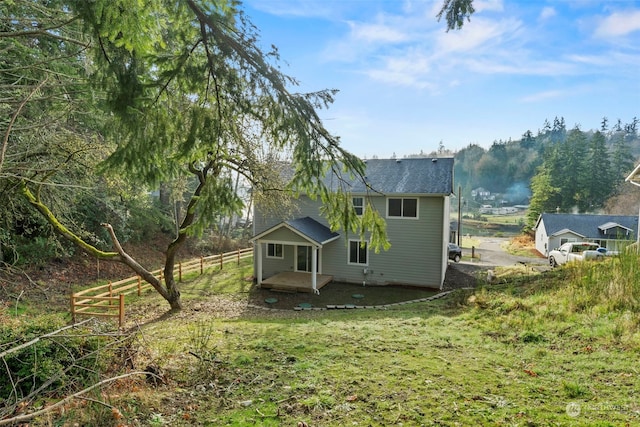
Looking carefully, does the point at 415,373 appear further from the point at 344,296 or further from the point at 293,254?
the point at 293,254

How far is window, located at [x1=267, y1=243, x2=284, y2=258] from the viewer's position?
16.5 metres

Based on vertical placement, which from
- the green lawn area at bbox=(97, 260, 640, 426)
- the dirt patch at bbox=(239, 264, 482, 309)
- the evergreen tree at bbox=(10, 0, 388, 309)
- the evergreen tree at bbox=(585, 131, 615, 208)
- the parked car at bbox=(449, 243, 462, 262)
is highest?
the evergreen tree at bbox=(585, 131, 615, 208)

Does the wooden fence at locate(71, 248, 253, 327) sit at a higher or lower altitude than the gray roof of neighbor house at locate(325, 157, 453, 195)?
lower

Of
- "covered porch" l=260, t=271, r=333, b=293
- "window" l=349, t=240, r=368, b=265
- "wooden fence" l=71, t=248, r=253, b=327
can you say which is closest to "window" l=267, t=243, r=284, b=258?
"covered porch" l=260, t=271, r=333, b=293

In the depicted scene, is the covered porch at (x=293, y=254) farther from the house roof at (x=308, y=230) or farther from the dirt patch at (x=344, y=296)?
the dirt patch at (x=344, y=296)

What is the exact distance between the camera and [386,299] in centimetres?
1334

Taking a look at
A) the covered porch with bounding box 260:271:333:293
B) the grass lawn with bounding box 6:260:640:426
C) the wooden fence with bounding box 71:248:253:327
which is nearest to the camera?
the grass lawn with bounding box 6:260:640:426

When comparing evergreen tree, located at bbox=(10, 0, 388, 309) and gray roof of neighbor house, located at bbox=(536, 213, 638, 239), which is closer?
evergreen tree, located at bbox=(10, 0, 388, 309)

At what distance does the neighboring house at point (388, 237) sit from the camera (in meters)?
14.5

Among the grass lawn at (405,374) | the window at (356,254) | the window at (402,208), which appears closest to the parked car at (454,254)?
the window at (402,208)

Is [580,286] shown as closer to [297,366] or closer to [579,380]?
[579,380]

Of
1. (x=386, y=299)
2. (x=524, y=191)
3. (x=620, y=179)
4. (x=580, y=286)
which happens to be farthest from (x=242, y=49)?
(x=524, y=191)

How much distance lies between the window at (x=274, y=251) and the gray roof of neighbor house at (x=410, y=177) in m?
4.12

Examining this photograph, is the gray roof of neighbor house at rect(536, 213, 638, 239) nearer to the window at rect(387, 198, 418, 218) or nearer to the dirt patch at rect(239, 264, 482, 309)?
the dirt patch at rect(239, 264, 482, 309)
